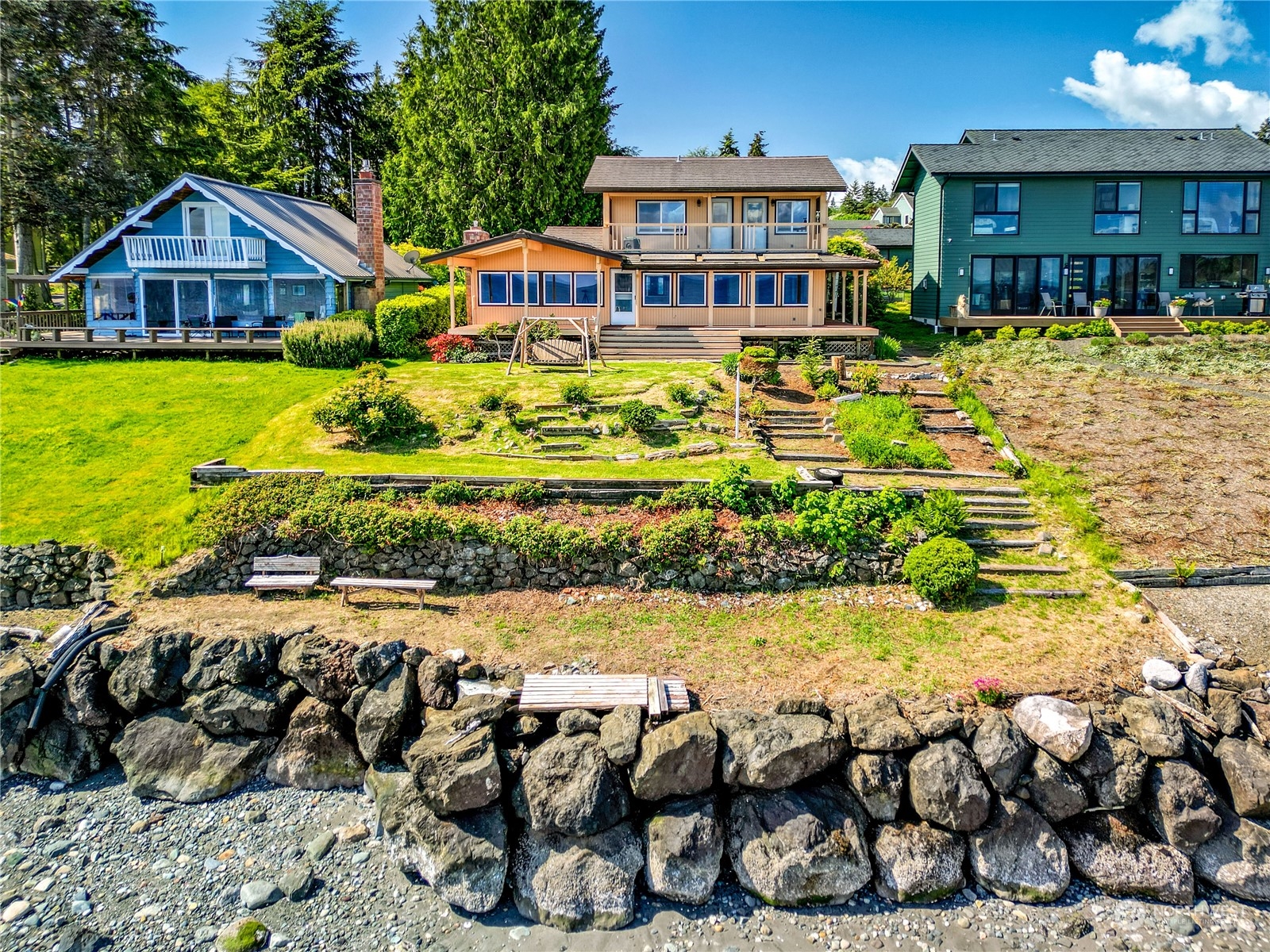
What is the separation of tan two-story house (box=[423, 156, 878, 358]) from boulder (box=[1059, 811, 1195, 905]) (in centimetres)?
1907

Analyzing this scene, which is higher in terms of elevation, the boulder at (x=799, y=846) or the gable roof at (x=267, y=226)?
the gable roof at (x=267, y=226)

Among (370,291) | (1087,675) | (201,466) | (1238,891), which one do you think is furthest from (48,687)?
(370,291)

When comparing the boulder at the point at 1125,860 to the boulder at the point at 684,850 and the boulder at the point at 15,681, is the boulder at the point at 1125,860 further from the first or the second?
the boulder at the point at 15,681

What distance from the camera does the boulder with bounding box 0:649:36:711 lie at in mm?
10766

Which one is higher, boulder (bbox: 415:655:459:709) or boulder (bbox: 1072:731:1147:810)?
boulder (bbox: 415:655:459:709)

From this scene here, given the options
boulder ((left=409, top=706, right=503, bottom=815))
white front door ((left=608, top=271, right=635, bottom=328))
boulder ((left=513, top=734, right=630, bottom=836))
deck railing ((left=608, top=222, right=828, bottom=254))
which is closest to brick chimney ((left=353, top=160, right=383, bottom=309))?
deck railing ((left=608, top=222, right=828, bottom=254))

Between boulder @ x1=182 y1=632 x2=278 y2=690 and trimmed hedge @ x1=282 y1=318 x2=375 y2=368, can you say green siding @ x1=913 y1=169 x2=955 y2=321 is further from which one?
boulder @ x1=182 y1=632 x2=278 y2=690

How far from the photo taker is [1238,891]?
8773mm

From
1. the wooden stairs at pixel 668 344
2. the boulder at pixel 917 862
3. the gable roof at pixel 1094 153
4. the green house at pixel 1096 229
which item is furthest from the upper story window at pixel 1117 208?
the boulder at pixel 917 862

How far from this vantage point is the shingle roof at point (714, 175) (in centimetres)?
2922

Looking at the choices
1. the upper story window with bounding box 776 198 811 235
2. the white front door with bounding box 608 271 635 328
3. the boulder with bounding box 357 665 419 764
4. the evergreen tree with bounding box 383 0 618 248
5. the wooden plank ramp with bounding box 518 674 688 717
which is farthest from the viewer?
the evergreen tree with bounding box 383 0 618 248

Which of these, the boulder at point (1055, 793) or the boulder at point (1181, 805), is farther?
the boulder at point (1055, 793)

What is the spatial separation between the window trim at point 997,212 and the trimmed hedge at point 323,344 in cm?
2292

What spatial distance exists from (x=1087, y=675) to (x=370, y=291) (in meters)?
26.7
